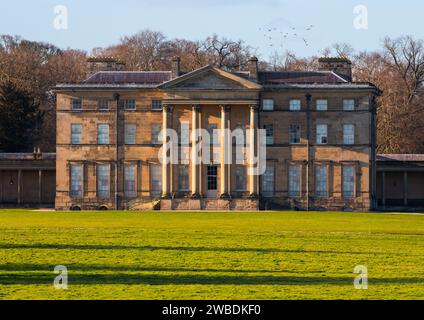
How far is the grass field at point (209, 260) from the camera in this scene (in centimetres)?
2333

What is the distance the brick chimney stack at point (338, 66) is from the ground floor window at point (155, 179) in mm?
12628

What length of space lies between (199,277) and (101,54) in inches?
3991

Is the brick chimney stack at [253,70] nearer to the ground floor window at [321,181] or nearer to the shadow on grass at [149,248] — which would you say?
the ground floor window at [321,181]

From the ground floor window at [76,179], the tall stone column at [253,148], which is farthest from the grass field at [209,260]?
the ground floor window at [76,179]

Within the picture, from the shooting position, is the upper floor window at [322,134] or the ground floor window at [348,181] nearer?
the ground floor window at [348,181]

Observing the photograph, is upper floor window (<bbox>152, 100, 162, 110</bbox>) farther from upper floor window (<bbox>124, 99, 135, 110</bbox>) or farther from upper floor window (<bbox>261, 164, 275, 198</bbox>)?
upper floor window (<bbox>261, 164, 275, 198</bbox>)

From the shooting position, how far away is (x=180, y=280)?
25.2 metres

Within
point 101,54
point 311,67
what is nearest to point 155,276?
point 311,67

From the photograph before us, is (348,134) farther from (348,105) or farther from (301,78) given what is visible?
(301,78)

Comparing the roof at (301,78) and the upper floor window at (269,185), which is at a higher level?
the roof at (301,78)

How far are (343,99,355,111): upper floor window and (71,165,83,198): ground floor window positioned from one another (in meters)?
16.4

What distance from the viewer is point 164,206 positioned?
74438 millimetres

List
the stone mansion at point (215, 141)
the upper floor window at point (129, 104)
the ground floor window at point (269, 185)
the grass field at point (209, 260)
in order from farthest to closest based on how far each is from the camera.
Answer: the upper floor window at point (129, 104) → the ground floor window at point (269, 185) → the stone mansion at point (215, 141) → the grass field at point (209, 260)

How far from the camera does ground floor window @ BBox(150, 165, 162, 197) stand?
7650 cm
